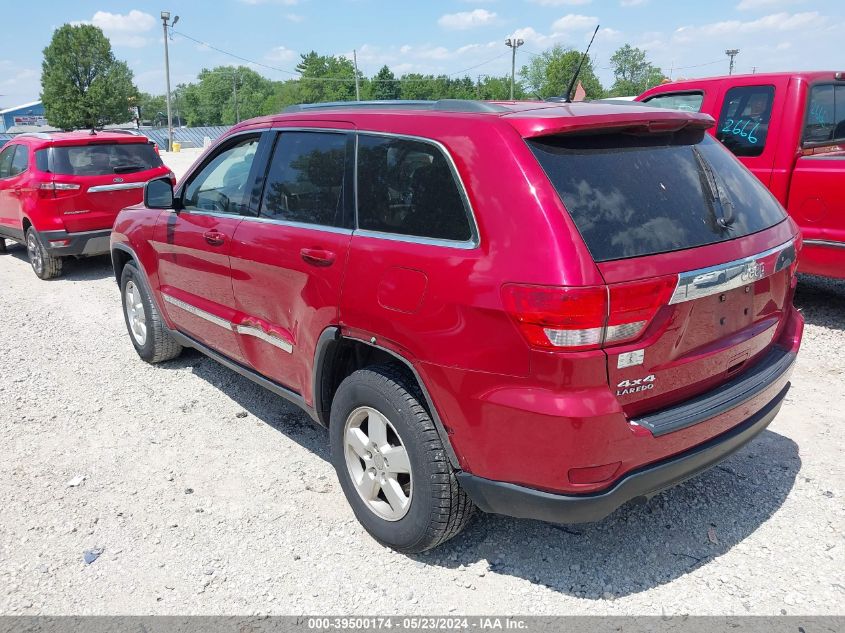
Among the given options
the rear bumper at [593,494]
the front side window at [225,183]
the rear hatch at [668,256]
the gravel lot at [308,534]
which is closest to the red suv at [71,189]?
the gravel lot at [308,534]

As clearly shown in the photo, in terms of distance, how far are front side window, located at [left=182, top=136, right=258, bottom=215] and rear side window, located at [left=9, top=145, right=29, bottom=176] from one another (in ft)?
19.1

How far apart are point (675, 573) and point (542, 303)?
1.43 m

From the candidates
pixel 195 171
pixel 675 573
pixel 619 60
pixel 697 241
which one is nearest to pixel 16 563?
pixel 195 171

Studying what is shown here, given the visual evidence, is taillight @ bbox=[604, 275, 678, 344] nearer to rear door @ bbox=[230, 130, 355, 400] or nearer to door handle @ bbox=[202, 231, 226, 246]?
rear door @ bbox=[230, 130, 355, 400]

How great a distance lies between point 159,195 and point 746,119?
5043mm

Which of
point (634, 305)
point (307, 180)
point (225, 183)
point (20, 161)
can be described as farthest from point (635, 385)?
point (20, 161)

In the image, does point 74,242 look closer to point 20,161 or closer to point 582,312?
point 20,161

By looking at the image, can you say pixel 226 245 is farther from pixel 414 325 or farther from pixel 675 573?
pixel 675 573

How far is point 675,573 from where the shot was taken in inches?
111

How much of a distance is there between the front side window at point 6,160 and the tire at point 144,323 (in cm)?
538

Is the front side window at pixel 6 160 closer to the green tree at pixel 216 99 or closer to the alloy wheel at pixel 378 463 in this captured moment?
the alloy wheel at pixel 378 463

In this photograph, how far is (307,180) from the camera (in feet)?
10.9

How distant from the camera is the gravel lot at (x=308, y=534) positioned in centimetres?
273

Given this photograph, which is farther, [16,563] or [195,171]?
[195,171]
